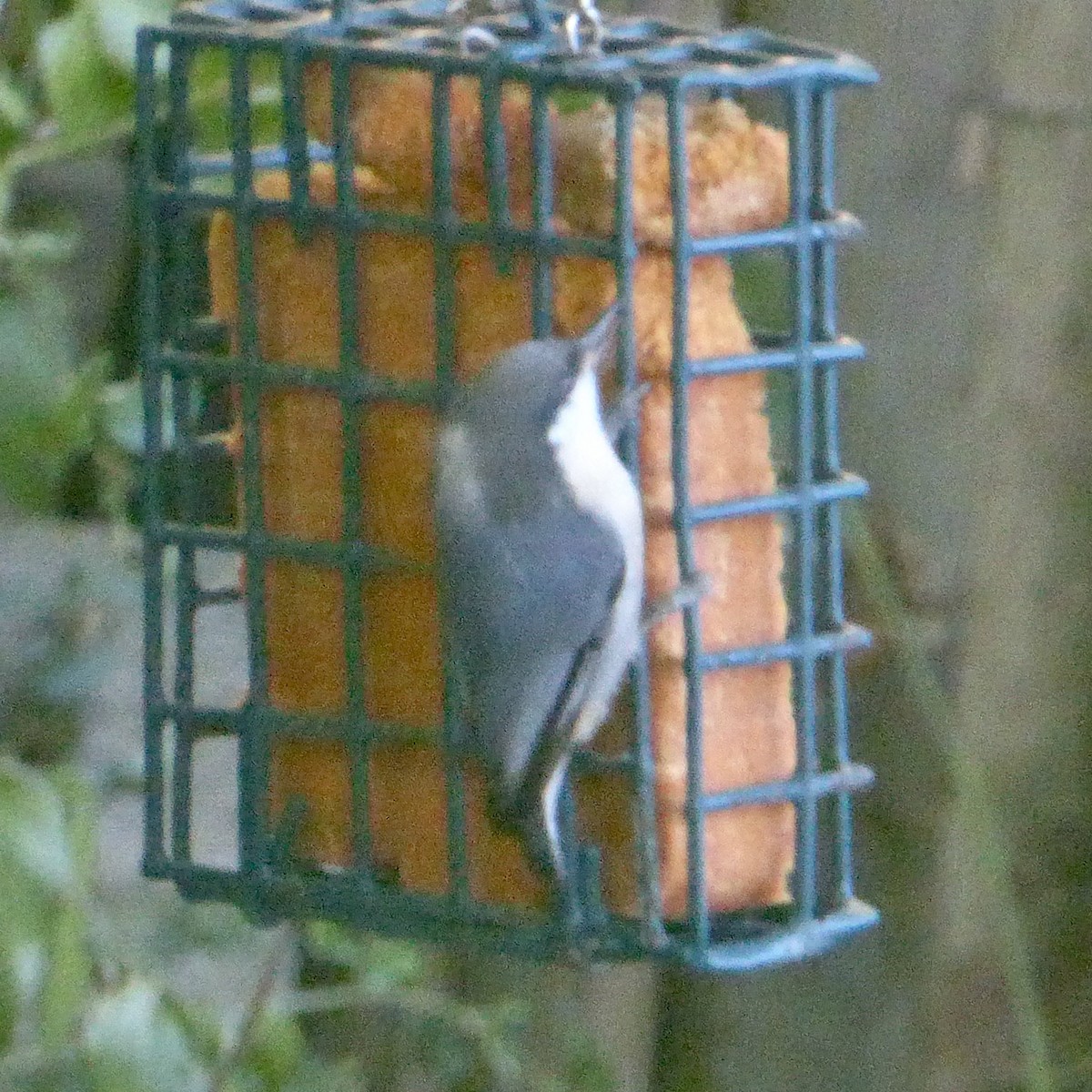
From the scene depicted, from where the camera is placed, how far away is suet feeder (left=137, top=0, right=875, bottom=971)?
3.86ft

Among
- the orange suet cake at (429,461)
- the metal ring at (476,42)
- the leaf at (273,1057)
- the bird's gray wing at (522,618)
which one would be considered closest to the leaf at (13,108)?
the orange suet cake at (429,461)

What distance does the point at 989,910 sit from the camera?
1.79 metres

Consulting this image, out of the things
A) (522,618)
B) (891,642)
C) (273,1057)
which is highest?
(522,618)

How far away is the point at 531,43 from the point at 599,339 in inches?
7.8

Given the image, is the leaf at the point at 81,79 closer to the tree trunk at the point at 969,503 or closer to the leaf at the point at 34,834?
the leaf at the point at 34,834

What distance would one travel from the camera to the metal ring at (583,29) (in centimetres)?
117

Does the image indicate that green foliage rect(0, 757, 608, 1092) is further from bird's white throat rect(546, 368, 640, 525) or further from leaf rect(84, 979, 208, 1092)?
bird's white throat rect(546, 368, 640, 525)

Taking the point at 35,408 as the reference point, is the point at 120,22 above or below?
above

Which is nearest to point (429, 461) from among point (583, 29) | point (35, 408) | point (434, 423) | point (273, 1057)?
point (434, 423)

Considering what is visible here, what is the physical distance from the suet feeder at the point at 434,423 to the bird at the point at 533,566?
4 centimetres

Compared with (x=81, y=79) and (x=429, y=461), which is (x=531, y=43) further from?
(x=81, y=79)

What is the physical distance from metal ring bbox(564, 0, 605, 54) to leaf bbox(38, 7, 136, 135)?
0.34 metres

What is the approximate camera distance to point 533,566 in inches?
45.9

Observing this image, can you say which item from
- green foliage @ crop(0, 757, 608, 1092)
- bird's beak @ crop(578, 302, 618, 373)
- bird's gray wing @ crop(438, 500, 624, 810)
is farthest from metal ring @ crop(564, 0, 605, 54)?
green foliage @ crop(0, 757, 608, 1092)
